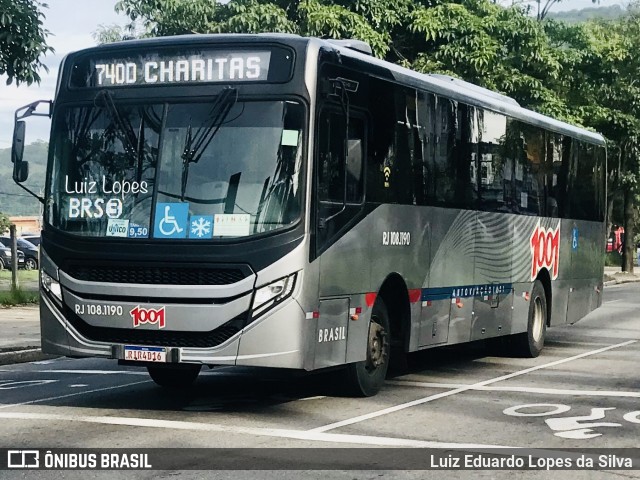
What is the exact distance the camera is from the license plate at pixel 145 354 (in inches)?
425

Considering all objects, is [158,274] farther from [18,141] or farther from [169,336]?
[18,141]

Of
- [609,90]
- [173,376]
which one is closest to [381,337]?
[173,376]

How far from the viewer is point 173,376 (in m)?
13.2

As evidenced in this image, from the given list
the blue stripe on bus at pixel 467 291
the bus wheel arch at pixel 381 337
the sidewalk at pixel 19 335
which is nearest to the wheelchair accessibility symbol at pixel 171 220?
the bus wheel arch at pixel 381 337

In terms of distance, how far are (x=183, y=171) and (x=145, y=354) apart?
161cm

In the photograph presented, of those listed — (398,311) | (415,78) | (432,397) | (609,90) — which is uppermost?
(609,90)

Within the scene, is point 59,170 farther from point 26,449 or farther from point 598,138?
point 598,138

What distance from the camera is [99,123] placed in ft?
37.6

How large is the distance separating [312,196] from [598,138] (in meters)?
11.6

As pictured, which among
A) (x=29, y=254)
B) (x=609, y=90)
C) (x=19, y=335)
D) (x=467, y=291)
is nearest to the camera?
(x=467, y=291)

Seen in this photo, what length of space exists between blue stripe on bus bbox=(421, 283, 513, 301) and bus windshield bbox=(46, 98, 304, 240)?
3.35 m

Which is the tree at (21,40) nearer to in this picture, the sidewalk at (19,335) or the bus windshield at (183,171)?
the sidewalk at (19,335)

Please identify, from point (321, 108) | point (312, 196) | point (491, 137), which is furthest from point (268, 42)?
point (491, 137)

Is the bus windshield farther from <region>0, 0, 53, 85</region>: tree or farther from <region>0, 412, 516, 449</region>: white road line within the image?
<region>0, 0, 53, 85</region>: tree
